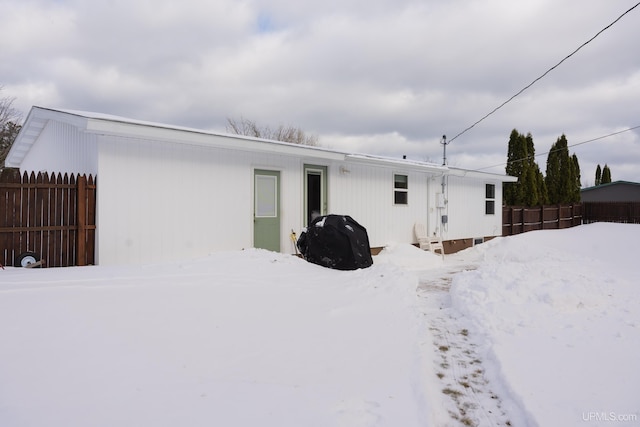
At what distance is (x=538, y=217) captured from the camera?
18.2 meters

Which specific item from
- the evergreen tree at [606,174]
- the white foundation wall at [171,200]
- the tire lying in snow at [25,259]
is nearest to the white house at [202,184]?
the white foundation wall at [171,200]

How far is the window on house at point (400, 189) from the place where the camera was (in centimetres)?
1138

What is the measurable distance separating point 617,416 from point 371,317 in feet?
7.81

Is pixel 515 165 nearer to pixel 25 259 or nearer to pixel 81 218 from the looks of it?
pixel 81 218

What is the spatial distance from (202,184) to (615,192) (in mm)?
32571

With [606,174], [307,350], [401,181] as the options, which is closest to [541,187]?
[401,181]

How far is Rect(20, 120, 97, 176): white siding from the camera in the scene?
255 inches

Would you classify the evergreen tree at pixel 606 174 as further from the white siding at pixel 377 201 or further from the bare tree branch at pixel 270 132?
the white siding at pixel 377 201

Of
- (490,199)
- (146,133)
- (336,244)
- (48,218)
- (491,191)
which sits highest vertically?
(146,133)

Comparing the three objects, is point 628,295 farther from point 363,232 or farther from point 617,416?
point 363,232

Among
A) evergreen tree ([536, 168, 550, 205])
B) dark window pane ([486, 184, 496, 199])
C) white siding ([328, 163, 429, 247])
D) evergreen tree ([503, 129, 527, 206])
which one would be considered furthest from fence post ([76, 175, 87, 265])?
evergreen tree ([536, 168, 550, 205])

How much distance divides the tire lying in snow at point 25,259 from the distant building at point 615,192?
34.1 meters

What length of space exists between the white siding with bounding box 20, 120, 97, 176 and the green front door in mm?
3146

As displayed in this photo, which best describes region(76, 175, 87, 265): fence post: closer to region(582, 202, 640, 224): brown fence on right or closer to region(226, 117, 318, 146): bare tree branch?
region(226, 117, 318, 146): bare tree branch
